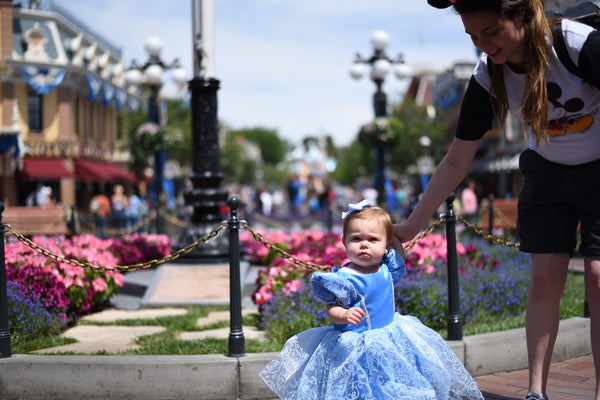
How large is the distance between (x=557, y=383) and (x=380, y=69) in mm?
12868

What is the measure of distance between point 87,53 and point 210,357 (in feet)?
110

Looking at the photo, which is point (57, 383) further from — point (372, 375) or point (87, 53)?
point (87, 53)

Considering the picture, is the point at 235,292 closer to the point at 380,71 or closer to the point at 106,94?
the point at 380,71

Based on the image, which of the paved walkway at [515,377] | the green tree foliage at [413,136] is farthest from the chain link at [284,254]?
the green tree foliage at [413,136]

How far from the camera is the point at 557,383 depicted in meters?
4.54

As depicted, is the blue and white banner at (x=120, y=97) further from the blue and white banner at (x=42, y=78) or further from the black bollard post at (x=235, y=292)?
the black bollard post at (x=235, y=292)

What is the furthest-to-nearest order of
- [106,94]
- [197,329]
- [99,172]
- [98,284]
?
[106,94], [99,172], [98,284], [197,329]

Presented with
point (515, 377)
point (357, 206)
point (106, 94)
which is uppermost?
point (106, 94)

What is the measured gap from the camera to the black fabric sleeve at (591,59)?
291cm

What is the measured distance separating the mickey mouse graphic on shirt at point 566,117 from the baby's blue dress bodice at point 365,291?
2.88 feet

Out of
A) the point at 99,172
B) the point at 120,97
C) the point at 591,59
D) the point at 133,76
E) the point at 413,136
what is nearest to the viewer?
the point at 591,59

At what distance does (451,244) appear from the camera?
16.9ft

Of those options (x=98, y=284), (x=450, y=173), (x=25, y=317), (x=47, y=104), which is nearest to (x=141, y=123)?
(x=47, y=104)

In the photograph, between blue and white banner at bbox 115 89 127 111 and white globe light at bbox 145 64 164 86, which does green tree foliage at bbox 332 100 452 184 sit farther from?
white globe light at bbox 145 64 164 86
